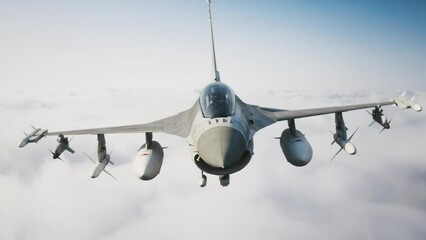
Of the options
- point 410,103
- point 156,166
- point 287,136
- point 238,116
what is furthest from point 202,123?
point 410,103

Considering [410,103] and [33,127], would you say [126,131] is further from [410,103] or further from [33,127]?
[410,103]

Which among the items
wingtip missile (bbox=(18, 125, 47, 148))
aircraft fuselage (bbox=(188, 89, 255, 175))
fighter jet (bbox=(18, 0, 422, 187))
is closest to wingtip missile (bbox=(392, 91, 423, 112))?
fighter jet (bbox=(18, 0, 422, 187))

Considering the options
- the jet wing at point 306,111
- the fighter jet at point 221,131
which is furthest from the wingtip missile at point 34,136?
the jet wing at point 306,111

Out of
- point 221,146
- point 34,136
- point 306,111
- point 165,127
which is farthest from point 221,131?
point 34,136

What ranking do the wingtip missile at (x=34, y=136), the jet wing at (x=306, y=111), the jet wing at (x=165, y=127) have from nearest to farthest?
the jet wing at (x=165, y=127) → the wingtip missile at (x=34, y=136) → the jet wing at (x=306, y=111)

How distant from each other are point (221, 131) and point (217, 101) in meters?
1.60

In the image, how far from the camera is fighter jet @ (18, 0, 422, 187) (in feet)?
26.0

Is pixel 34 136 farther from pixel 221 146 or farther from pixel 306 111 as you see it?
pixel 306 111

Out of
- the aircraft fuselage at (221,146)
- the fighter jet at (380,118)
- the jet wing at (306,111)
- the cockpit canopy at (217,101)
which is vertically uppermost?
the cockpit canopy at (217,101)

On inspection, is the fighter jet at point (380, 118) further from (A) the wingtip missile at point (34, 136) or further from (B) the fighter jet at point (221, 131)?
(A) the wingtip missile at point (34, 136)

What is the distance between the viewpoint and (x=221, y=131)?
8.03 m

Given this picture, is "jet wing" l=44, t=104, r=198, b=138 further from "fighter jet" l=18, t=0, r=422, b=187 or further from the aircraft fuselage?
the aircraft fuselage

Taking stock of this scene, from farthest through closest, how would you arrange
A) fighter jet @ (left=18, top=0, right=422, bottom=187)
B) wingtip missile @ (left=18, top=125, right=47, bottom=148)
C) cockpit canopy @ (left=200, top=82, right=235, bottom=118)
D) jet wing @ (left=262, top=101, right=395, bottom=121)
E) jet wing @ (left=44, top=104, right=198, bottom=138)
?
jet wing @ (left=262, top=101, right=395, bottom=121) < wingtip missile @ (left=18, top=125, right=47, bottom=148) < jet wing @ (left=44, top=104, right=198, bottom=138) < cockpit canopy @ (left=200, top=82, right=235, bottom=118) < fighter jet @ (left=18, top=0, right=422, bottom=187)

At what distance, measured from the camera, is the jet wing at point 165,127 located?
1080 cm
